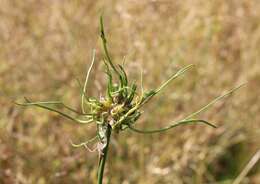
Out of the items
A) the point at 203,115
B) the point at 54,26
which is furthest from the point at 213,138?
the point at 54,26

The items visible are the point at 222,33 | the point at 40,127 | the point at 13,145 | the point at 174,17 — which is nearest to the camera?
the point at 13,145

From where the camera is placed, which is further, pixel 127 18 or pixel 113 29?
pixel 113 29

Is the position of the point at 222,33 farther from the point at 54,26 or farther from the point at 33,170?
the point at 33,170

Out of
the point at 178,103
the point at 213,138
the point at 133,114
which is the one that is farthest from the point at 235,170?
the point at 133,114

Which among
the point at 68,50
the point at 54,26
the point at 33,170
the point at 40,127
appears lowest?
the point at 33,170

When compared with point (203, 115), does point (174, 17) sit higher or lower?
higher

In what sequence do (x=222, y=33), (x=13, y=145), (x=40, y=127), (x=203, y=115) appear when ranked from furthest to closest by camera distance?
(x=222, y=33)
(x=203, y=115)
(x=40, y=127)
(x=13, y=145)
